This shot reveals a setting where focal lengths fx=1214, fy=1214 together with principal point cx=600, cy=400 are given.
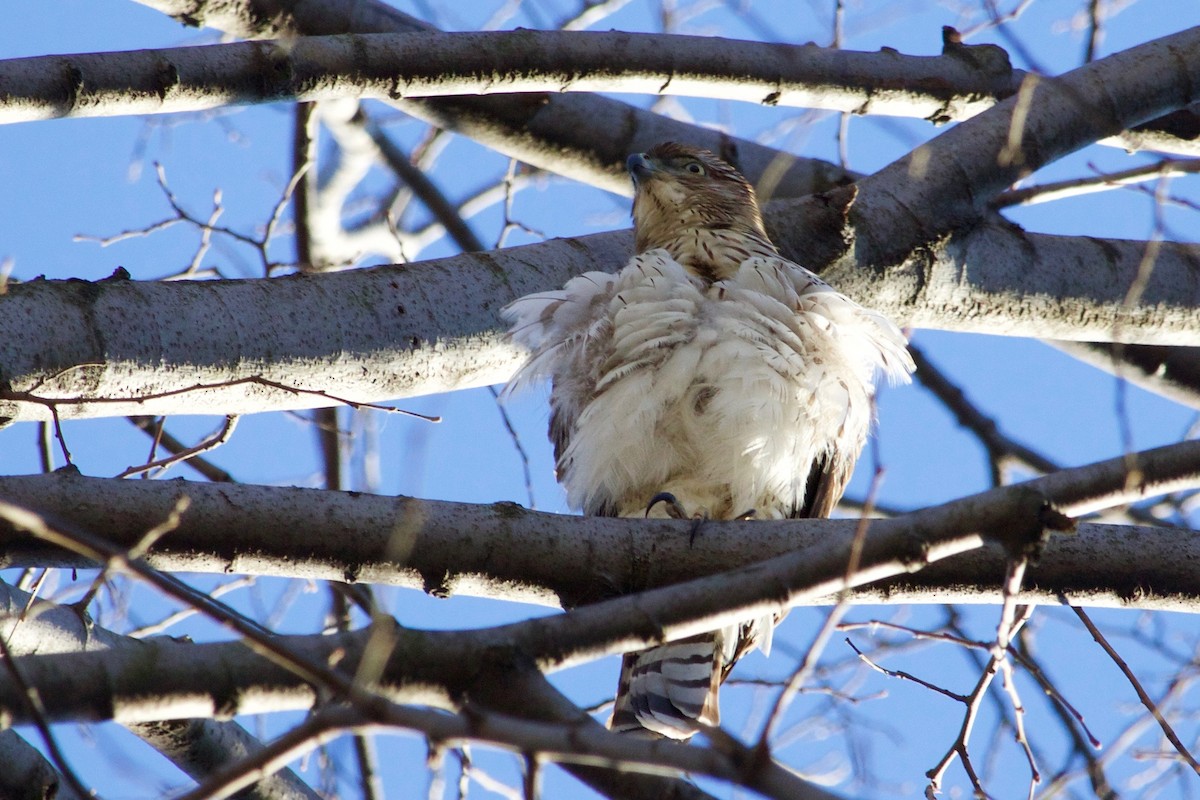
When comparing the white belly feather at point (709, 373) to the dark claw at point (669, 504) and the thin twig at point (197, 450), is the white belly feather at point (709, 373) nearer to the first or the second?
the dark claw at point (669, 504)

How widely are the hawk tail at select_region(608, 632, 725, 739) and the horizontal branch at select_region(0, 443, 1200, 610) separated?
958 mm

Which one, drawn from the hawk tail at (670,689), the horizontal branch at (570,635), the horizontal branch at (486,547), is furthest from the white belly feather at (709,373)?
the horizontal branch at (570,635)

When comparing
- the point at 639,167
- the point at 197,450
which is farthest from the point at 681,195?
the point at 197,450

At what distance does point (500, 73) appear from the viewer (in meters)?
3.20

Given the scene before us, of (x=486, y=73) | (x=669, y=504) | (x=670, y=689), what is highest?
(x=486, y=73)

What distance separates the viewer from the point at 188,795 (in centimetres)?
130

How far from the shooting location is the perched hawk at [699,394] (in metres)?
3.20

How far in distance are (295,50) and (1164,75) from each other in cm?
260

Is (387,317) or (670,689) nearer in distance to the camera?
(387,317)

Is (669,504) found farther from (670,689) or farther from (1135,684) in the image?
(1135,684)

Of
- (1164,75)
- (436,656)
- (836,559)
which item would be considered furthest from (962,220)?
(436,656)

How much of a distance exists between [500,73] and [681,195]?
119cm

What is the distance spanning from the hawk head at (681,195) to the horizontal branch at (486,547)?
6.54 ft

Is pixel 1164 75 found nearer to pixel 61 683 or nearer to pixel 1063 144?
pixel 1063 144
